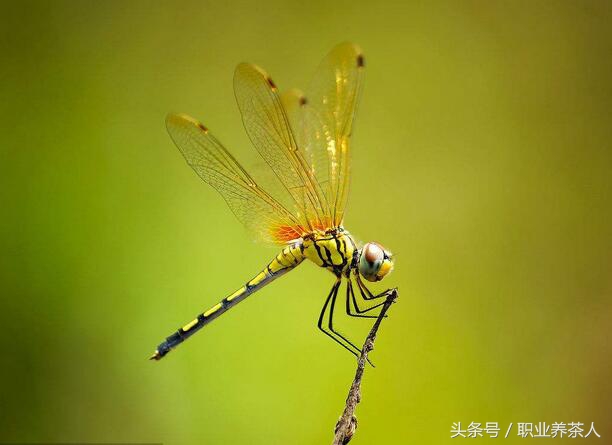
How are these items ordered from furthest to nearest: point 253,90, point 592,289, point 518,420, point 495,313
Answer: point 592,289 < point 495,313 < point 518,420 < point 253,90

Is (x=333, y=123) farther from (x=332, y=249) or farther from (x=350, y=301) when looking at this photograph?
(x=350, y=301)

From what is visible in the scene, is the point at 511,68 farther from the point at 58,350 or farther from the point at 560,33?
the point at 58,350

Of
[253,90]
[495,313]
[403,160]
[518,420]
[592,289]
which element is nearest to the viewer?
[253,90]

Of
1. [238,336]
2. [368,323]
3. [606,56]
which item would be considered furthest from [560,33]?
[238,336]

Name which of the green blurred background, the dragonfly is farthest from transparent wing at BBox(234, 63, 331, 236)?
the green blurred background

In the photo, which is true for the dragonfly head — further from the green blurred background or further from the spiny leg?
the green blurred background

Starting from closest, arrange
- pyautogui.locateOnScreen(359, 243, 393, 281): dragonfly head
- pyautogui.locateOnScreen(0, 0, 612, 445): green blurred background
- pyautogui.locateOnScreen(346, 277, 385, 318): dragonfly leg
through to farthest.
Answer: pyautogui.locateOnScreen(359, 243, 393, 281): dragonfly head → pyautogui.locateOnScreen(346, 277, 385, 318): dragonfly leg → pyautogui.locateOnScreen(0, 0, 612, 445): green blurred background
